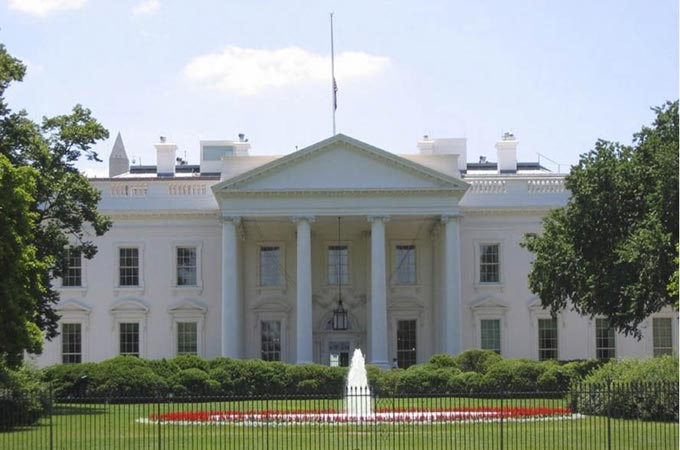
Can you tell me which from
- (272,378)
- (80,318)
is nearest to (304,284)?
(272,378)

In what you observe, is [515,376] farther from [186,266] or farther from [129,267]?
[129,267]

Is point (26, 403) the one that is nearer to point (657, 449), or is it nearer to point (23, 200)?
point (23, 200)

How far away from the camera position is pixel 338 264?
5997 centimetres

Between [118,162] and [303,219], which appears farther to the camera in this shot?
[118,162]

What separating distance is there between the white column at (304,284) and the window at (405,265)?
6909 mm

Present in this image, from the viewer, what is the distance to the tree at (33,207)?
31.7 m

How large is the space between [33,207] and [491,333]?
2602cm

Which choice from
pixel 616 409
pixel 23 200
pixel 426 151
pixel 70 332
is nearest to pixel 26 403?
pixel 23 200

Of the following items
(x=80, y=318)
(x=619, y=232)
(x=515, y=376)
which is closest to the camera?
(x=619, y=232)

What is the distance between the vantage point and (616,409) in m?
32.5

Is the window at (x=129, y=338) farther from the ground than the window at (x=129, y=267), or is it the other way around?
the window at (x=129, y=267)

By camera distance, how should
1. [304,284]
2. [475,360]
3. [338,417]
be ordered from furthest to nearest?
[304,284] < [475,360] < [338,417]

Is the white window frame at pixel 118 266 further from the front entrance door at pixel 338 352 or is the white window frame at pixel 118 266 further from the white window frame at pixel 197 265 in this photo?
the front entrance door at pixel 338 352


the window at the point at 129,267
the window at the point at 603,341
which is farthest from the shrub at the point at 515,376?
the window at the point at 129,267
